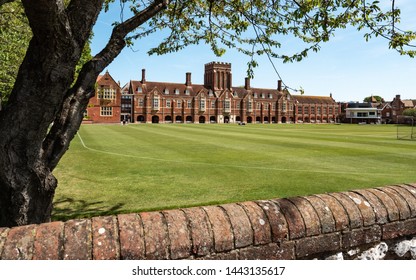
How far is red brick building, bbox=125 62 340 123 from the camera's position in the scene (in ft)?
289

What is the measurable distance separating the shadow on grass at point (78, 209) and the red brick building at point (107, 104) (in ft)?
227

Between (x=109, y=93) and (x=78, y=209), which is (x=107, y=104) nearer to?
(x=109, y=93)

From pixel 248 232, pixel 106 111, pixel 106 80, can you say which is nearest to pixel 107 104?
pixel 106 111

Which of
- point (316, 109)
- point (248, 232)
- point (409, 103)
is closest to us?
point (248, 232)

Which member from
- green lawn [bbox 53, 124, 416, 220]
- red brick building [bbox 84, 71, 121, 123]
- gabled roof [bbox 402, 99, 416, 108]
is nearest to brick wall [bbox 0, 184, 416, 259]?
green lawn [bbox 53, 124, 416, 220]

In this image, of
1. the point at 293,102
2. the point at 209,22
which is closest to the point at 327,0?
the point at 209,22

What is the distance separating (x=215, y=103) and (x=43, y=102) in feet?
313

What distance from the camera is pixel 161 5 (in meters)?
4.14

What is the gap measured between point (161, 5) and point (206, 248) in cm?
318

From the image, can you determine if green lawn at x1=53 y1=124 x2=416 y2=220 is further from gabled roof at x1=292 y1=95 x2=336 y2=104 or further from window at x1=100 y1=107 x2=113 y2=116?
gabled roof at x1=292 y1=95 x2=336 y2=104

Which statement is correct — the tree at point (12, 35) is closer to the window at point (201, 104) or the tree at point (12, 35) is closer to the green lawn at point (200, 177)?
the green lawn at point (200, 177)

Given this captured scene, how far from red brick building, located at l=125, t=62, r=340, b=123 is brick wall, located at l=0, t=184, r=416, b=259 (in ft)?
283

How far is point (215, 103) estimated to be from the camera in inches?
3846
